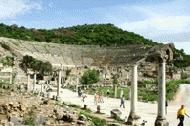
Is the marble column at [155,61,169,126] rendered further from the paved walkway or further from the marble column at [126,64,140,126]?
the paved walkway

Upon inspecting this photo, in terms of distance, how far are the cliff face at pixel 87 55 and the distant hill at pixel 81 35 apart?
2223 cm

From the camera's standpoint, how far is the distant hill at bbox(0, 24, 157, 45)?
145 m

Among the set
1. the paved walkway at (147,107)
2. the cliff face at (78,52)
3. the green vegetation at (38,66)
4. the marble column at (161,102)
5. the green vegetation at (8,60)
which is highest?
the cliff face at (78,52)

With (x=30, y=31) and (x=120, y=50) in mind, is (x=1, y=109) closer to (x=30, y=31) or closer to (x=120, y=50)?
(x=120, y=50)

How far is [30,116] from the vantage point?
90.1 feet

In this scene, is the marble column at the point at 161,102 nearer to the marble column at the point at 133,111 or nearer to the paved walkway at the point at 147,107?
the marble column at the point at 133,111

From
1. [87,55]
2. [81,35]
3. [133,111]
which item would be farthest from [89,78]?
[81,35]

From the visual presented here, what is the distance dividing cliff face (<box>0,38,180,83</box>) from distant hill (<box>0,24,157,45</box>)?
72.9 ft

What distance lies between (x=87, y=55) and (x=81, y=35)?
39.3 m

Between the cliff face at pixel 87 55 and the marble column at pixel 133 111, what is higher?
the cliff face at pixel 87 55

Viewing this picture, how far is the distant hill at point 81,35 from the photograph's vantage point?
14544 centimetres

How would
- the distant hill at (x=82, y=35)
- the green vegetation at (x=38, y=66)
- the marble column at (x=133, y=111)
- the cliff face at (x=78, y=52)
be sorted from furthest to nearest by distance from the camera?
the distant hill at (x=82, y=35) < the cliff face at (x=78, y=52) < the green vegetation at (x=38, y=66) < the marble column at (x=133, y=111)

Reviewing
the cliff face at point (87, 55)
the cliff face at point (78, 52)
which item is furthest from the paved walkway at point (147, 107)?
the cliff face at point (78, 52)

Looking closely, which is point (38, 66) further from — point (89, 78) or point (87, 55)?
point (87, 55)
